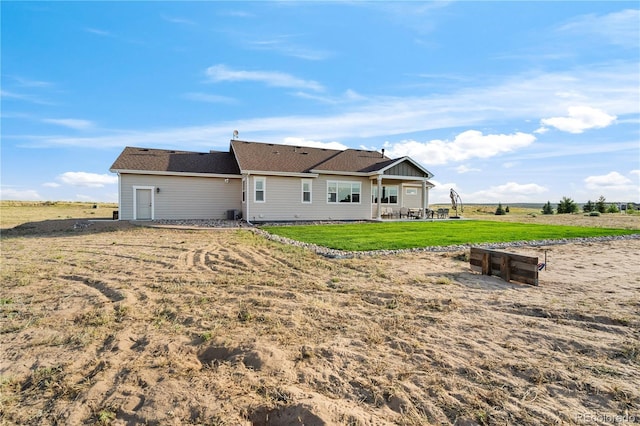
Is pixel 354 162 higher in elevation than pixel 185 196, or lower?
higher

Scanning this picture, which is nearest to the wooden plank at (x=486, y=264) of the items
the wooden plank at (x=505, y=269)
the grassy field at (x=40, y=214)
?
the wooden plank at (x=505, y=269)

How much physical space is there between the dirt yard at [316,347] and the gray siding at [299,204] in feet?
40.9

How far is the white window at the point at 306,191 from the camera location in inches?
839

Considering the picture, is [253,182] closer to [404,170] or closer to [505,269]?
[404,170]

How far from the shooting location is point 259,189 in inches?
792

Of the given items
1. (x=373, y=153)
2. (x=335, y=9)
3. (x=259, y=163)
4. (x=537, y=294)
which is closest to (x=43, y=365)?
(x=537, y=294)

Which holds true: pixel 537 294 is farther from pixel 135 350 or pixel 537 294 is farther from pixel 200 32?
pixel 200 32

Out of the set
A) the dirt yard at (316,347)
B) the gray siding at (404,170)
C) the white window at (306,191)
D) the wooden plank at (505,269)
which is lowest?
the dirt yard at (316,347)

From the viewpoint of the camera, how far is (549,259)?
934 cm

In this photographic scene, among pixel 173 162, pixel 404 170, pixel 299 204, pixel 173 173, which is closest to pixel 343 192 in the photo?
pixel 299 204

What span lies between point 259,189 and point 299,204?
2.81m

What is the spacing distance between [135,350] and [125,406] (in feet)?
3.83

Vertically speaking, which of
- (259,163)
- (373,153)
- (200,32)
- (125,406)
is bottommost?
(125,406)

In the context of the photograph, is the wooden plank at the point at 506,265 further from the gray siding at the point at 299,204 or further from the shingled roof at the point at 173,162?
the shingled roof at the point at 173,162
